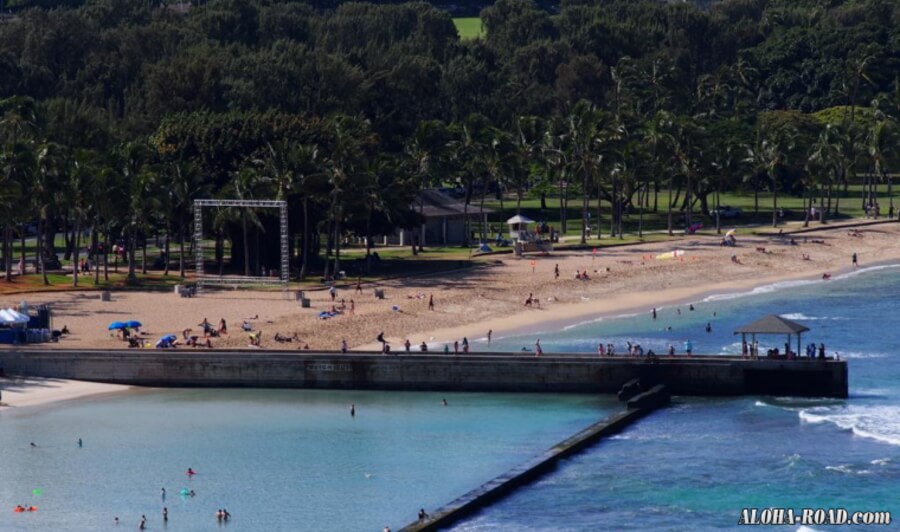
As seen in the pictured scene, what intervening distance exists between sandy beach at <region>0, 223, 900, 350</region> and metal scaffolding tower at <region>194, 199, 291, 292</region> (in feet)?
4.11

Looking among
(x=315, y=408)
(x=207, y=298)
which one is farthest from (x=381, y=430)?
(x=207, y=298)

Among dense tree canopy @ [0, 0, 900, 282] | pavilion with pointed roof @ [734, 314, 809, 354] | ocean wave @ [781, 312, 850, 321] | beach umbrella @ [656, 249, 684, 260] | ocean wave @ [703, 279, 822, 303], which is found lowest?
ocean wave @ [781, 312, 850, 321]

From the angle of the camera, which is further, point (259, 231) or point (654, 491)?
point (259, 231)

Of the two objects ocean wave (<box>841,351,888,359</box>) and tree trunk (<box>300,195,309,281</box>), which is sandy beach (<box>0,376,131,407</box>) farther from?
ocean wave (<box>841,351,888,359</box>)

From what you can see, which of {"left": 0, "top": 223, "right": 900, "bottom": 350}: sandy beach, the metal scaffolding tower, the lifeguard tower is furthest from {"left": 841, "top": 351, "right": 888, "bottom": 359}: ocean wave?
the lifeguard tower

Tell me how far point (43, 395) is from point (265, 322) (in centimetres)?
1610

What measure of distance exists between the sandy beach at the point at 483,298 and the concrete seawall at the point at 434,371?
→ 396 cm

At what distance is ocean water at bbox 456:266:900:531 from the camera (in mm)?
60406

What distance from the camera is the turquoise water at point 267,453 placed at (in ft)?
202

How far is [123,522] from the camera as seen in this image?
197 feet

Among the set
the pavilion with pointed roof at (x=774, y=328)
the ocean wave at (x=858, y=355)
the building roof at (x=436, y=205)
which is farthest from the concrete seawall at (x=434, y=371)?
the building roof at (x=436, y=205)

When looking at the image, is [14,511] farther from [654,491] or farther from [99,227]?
[99,227]

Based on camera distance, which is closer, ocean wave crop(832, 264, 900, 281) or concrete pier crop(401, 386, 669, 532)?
concrete pier crop(401, 386, 669, 532)

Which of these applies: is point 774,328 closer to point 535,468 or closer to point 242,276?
point 535,468
